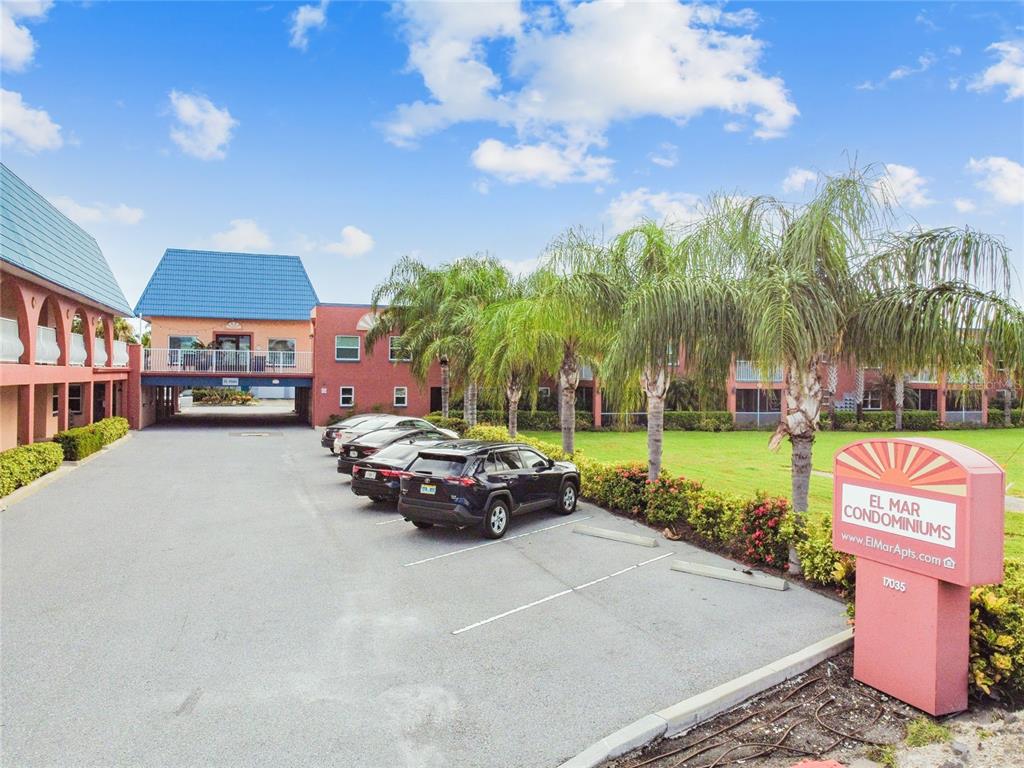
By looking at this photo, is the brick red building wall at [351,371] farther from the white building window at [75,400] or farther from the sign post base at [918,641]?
the sign post base at [918,641]

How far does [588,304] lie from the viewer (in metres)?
12.3

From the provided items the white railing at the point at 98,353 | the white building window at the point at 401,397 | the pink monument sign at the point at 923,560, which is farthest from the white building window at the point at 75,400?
the pink monument sign at the point at 923,560

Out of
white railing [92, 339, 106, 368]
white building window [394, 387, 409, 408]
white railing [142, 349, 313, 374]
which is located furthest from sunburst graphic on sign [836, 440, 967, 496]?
white railing [142, 349, 313, 374]

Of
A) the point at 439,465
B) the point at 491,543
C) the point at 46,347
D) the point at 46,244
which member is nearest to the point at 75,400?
the point at 46,347

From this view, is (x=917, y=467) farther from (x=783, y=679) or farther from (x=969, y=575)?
(x=783, y=679)

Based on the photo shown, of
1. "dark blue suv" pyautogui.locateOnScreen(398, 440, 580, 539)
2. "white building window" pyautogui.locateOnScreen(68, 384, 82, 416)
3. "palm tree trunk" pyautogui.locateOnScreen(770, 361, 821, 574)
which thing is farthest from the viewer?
"white building window" pyautogui.locateOnScreen(68, 384, 82, 416)

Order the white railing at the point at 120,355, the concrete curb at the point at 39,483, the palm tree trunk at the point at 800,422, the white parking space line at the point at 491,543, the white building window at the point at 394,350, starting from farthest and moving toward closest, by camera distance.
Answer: the white building window at the point at 394,350 < the white railing at the point at 120,355 < the concrete curb at the point at 39,483 < the white parking space line at the point at 491,543 < the palm tree trunk at the point at 800,422

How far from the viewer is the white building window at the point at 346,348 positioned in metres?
35.1

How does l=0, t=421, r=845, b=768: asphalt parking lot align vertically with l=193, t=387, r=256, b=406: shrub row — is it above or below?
below

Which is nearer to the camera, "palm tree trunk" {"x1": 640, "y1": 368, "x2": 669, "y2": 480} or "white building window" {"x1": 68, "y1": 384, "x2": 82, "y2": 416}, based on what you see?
"palm tree trunk" {"x1": 640, "y1": 368, "x2": 669, "y2": 480}

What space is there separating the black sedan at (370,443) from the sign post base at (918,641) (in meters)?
11.9

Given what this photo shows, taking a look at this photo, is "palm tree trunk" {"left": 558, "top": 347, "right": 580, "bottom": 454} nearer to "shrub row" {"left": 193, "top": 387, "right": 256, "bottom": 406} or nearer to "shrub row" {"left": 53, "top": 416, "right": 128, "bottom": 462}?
"shrub row" {"left": 53, "top": 416, "right": 128, "bottom": 462}

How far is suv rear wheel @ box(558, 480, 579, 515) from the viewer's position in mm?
12828

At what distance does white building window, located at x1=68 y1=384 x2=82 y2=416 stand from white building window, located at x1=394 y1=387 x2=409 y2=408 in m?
15.2
